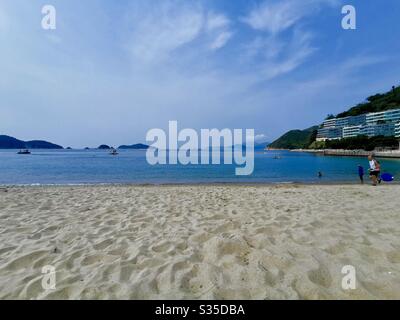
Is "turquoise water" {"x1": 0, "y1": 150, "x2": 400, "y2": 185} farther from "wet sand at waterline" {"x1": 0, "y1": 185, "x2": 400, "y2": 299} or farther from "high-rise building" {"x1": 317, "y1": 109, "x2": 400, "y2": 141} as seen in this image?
"high-rise building" {"x1": 317, "y1": 109, "x2": 400, "y2": 141}

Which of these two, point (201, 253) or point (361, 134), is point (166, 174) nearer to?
point (201, 253)

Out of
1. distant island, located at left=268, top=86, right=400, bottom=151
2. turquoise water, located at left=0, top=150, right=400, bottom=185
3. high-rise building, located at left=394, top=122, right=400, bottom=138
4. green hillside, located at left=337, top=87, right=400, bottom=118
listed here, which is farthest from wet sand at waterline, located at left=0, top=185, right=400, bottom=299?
green hillside, located at left=337, top=87, right=400, bottom=118

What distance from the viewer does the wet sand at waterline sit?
2.71 meters

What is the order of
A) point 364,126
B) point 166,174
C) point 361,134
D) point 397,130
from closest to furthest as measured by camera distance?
point 166,174
point 397,130
point 361,134
point 364,126

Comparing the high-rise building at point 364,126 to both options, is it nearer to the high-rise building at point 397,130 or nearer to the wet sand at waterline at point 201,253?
the high-rise building at point 397,130

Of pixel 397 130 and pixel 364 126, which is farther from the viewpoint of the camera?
pixel 364 126

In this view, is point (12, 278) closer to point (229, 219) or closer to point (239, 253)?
point (239, 253)

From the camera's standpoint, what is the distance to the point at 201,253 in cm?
366

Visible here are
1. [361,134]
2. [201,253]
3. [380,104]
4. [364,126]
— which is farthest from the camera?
[380,104]

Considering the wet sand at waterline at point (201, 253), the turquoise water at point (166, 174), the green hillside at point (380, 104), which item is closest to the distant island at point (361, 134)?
the green hillside at point (380, 104)

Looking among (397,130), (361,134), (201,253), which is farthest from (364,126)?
A: (201,253)

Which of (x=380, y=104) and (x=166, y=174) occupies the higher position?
(x=380, y=104)

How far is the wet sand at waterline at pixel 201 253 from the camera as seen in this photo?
2.71m

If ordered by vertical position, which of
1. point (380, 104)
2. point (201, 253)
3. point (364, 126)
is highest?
point (380, 104)
